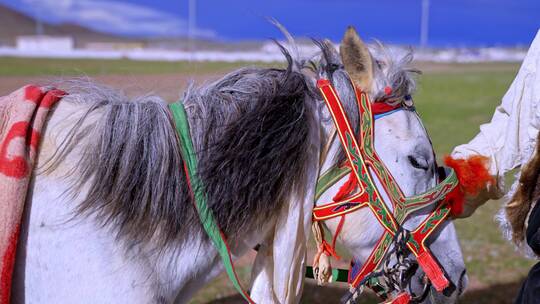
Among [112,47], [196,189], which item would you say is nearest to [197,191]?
[196,189]

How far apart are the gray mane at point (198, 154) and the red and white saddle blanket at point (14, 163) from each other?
0.36ft

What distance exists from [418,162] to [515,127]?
446 millimetres

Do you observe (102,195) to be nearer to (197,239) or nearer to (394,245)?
(197,239)

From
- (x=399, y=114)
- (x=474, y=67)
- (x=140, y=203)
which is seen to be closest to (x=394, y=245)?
(x=399, y=114)

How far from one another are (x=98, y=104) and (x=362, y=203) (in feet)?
3.47

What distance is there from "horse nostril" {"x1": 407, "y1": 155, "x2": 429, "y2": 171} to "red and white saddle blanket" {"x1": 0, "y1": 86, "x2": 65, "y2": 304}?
1374 millimetres

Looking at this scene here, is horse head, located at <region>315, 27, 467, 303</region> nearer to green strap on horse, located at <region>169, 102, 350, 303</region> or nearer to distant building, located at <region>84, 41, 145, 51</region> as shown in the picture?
green strap on horse, located at <region>169, 102, 350, 303</region>

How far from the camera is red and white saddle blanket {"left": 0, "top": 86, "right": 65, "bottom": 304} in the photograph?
1826mm

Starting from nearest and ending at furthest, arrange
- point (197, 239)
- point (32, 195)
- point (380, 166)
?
point (32, 195) < point (197, 239) < point (380, 166)

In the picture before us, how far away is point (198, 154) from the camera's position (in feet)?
6.96

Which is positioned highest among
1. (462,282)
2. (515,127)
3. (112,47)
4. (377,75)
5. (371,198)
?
(112,47)

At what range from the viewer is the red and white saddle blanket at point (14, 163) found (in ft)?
5.99

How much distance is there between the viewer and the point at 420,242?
94.8 inches

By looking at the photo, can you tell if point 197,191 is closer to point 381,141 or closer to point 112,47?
point 381,141
